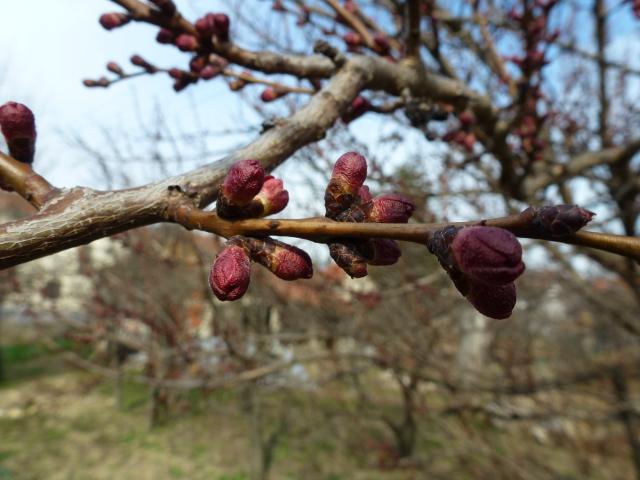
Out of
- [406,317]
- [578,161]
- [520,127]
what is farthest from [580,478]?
[520,127]

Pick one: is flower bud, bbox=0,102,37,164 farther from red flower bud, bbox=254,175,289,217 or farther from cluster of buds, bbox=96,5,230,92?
cluster of buds, bbox=96,5,230,92

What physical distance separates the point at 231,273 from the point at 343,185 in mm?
246

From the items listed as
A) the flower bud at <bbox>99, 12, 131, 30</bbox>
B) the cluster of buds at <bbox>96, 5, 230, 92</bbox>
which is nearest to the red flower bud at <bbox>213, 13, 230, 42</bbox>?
the cluster of buds at <bbox>96, 5, 230, 92</bbox>

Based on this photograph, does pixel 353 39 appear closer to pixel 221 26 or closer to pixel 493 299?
pixel 221 26

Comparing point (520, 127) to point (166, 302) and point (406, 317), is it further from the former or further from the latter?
point (166, 302)

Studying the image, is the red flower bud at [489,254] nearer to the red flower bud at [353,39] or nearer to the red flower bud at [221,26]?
the red flower bud at [221,26]

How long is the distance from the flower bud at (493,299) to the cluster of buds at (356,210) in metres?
0.18

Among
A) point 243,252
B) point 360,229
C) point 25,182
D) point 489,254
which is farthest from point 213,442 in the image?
point 489,254

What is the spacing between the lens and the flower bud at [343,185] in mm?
766

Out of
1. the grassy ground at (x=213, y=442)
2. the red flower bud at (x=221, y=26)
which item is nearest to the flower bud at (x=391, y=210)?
the red flower bud at (x=221, y=26)

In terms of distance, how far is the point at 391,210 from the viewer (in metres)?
0.76

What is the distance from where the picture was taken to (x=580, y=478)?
7.62 m

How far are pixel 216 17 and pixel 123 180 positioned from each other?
5.59 metres

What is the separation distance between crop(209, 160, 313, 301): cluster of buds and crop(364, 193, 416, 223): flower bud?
0.15 meters
